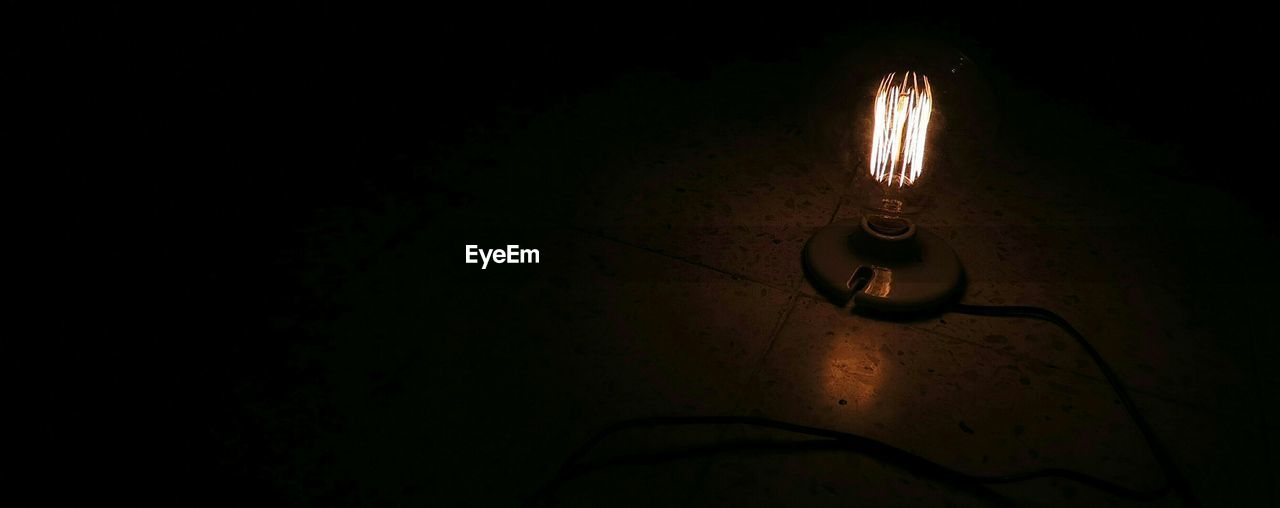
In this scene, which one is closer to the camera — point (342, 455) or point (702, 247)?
point (342, 455)

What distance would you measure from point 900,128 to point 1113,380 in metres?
0.51

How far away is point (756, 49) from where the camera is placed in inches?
92.2

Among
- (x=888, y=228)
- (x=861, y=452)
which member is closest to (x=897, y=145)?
(x=888, y=228)

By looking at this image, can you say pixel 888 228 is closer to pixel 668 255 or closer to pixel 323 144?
pixel 668 255

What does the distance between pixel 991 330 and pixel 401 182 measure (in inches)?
48.5

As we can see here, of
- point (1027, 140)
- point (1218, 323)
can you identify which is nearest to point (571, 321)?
point (1218, 323)

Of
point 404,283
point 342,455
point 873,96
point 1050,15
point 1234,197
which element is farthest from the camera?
point 1050,15

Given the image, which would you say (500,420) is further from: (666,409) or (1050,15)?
(1050,15)

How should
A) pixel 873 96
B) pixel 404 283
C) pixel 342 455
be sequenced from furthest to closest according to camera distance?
1. pixel 404 283
2. pixel 873 96
3. pixel 342 455

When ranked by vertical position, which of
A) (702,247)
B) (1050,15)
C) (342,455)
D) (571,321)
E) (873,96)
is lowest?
(342,455)

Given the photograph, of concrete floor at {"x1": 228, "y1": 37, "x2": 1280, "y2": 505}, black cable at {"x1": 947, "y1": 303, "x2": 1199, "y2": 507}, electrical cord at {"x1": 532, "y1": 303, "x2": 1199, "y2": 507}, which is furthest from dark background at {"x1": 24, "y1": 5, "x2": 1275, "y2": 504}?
black cable at {"x1": 947, "y1": 303, "x2": 1199, "y2": 507}

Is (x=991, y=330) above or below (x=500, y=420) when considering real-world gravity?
above
